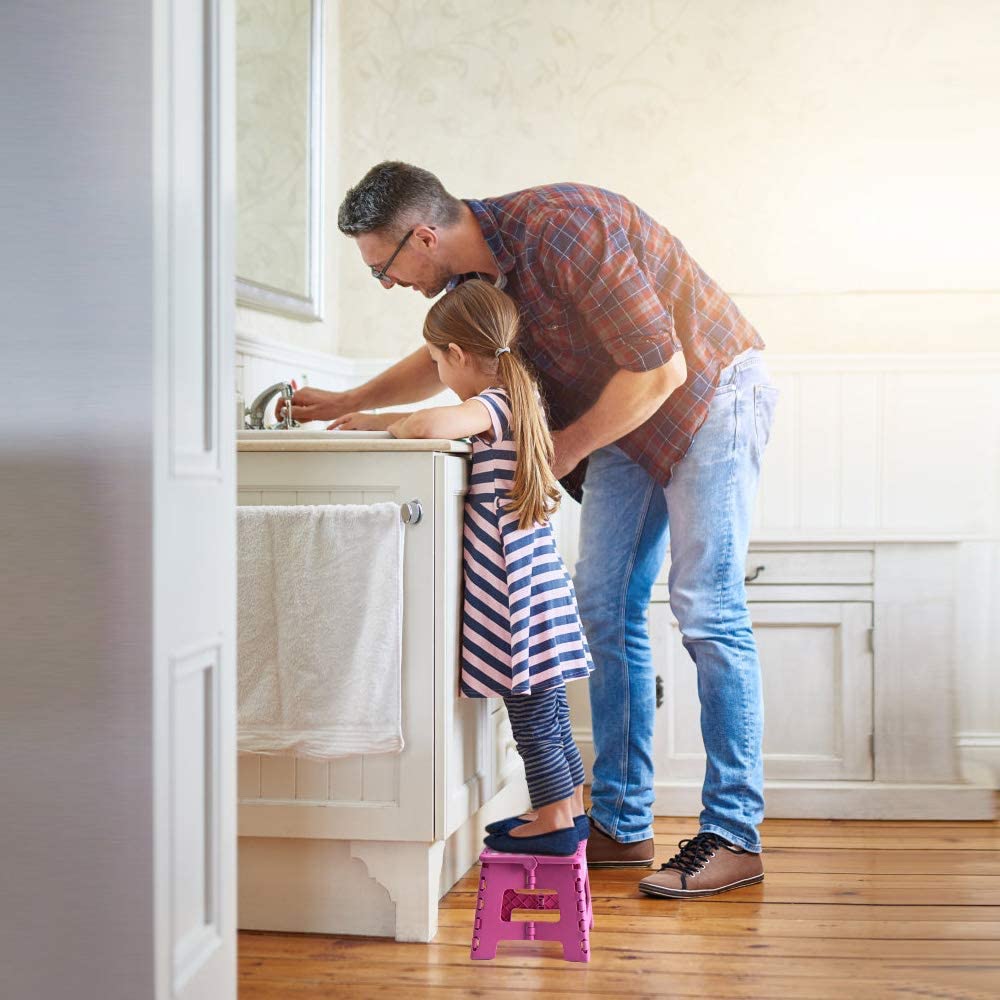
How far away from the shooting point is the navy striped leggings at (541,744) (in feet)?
5.49

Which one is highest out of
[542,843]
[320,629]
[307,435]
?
[307,435]

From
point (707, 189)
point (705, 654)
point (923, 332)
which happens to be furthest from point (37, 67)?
point (923, 332)

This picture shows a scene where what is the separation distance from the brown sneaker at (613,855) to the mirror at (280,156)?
1173 mm

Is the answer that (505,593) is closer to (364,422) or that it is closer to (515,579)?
(515,579)

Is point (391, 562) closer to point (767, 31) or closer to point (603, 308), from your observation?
point (603, 308)

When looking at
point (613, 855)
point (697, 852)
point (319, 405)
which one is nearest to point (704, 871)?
point (697, 852)

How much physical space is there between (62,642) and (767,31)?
237cm

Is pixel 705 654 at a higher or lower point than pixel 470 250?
lower

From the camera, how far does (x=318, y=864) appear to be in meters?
1.66

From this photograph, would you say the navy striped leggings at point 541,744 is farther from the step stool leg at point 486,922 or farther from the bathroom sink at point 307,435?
the bathroom sink at point 307,435

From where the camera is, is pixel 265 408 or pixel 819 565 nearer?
pixel 265 408

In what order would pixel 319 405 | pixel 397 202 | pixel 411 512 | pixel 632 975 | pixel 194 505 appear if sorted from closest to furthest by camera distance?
pixel 194 505 < pixel 632 975 < pixel 411 512 < pixel 397 202 < pixel 319 405

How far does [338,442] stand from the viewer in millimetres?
1637

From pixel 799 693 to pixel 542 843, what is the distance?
98 cm
